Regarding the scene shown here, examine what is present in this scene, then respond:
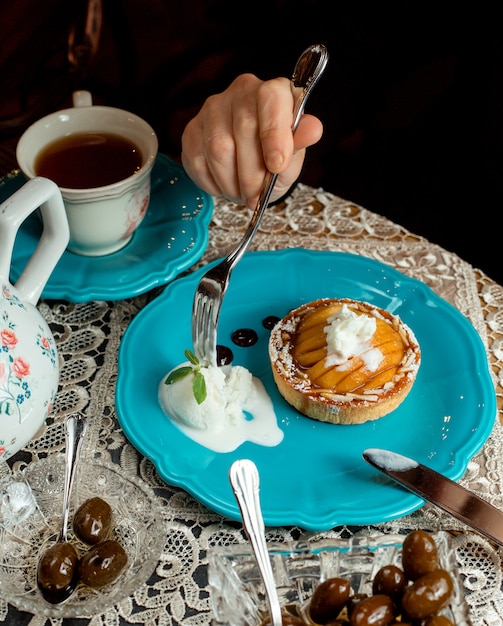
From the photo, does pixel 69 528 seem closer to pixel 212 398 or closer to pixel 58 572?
pixel 58 572

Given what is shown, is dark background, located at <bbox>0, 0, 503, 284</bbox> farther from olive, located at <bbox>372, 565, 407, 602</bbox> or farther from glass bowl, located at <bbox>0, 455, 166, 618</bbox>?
olive, located at <bbox>372, 565, 407, 602</bbox>

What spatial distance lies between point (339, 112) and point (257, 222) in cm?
82

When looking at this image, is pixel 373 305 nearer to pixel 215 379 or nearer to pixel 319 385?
pixel 319 385

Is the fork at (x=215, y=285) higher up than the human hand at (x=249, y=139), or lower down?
lower down

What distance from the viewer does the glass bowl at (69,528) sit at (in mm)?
896

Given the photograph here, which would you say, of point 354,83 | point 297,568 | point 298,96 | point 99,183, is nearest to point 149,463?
point 297,568

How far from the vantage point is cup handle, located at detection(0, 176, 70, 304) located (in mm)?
970

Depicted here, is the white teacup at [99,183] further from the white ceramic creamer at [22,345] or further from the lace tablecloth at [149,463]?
the white ceramic creamer at [22,345]

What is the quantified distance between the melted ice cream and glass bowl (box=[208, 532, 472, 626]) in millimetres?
274

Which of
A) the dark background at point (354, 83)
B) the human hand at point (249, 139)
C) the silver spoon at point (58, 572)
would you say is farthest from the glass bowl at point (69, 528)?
the dark background at point (354, 83)

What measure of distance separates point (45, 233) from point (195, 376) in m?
0.33

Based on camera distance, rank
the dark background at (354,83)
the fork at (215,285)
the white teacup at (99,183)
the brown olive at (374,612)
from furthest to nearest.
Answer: the dark background at (354,83) → the white teacup at (99,183) → the fork at (215,285) → the brown olive at (374,612)

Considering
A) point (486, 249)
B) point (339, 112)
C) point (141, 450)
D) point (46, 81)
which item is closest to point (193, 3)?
point (46, 81)

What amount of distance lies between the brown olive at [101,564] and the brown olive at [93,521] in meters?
0.04
